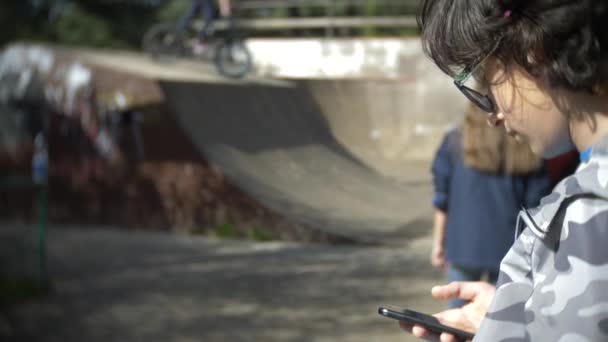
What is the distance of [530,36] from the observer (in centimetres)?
97

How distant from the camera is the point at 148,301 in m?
5.80

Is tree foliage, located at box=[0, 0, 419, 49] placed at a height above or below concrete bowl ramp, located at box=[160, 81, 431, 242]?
above

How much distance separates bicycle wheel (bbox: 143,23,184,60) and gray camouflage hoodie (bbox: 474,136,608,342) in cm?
905

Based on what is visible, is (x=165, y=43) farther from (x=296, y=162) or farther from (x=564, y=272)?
(x=564, y=272)

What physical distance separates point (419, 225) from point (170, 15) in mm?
14863

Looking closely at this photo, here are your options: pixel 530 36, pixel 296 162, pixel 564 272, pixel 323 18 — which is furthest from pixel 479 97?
pixel 323 18

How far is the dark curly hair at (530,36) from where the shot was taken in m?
0.92

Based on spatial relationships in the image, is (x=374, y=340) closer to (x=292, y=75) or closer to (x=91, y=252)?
(x=292, y=75)

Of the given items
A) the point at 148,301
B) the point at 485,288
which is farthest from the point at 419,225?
the point at 485,288

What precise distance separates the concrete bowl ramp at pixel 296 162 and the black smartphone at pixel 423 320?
1.98m

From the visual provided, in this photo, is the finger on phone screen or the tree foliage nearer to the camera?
the finger on phone screen

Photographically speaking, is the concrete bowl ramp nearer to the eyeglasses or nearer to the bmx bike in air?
the bmx bike in air

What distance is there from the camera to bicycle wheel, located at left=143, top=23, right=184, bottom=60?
390 inches

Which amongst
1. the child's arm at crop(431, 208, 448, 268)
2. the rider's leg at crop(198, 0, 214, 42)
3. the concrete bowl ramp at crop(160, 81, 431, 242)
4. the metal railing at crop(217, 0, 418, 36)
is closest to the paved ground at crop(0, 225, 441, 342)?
the concrete bowl ramp at crop(160, 81, 431, 242)
